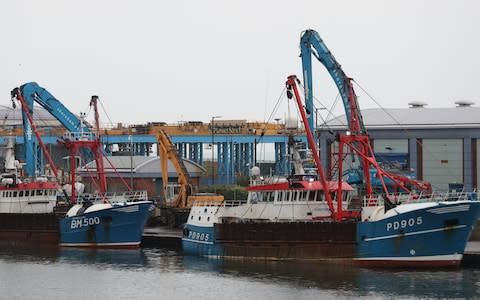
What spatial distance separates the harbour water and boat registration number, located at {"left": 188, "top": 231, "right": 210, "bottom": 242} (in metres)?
1.33

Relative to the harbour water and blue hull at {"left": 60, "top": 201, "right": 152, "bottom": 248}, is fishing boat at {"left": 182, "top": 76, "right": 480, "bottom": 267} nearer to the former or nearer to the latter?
the harbour water

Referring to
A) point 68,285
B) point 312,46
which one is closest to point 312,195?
point 68,285

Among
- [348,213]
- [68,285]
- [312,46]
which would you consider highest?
[312,46]

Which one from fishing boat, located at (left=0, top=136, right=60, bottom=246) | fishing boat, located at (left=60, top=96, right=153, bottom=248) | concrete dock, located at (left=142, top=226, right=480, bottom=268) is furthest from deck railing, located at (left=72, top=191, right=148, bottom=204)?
concrete dock, located at (left=142, top=226, right=480, bottom=268)

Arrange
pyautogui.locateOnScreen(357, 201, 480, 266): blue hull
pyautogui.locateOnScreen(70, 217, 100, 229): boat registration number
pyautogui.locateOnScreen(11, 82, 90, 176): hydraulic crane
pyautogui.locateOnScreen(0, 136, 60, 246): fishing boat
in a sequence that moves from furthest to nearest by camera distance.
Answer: pyautogui.locateOnScreen(11, 82, 90, 176): hydraulic crane → pyautogui.locateOnScreen(0, 136, 60, 246): fishing boat → pyautogui.locateOnScreen(70, 217, 100, 229): boat registration number → pyautogui.locateOnScreen(357, 201, 480, 266): blue hull

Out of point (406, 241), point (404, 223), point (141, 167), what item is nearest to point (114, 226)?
point (406, 241)

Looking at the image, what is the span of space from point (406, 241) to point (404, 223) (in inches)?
42.2

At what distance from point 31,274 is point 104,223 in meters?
11.3

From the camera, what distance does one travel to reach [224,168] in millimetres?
102375

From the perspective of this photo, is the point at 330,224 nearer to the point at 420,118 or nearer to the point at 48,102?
the point at 420,118

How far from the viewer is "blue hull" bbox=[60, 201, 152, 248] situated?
61219mm

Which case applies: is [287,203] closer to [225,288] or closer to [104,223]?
[225,288]

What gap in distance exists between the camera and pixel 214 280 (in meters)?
47.8

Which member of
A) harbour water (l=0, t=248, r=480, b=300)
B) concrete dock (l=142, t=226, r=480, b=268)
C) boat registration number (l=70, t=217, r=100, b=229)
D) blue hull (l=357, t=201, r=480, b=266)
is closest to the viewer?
harbour water (l=0, t=248, r=480, b=300)
